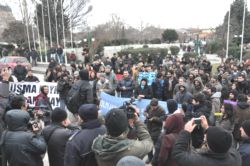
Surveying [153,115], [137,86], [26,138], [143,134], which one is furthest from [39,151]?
[137,86]

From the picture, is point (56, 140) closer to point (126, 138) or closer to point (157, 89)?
point (126, 138)

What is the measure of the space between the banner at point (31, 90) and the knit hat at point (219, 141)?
8.12m

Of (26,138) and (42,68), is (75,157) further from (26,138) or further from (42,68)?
(42,68)

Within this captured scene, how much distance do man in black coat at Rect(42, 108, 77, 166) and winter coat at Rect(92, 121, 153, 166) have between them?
1028 millimetres

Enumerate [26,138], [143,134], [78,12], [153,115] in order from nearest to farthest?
[143,134], [26,138], [153,115], [78,12]

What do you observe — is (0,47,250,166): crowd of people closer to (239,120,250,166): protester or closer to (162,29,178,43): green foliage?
(239,120,250,166): protester

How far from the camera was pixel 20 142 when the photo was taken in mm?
4410

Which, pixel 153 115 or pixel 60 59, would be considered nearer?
pixel 153 115

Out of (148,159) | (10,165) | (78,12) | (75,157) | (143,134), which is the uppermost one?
(78,12)

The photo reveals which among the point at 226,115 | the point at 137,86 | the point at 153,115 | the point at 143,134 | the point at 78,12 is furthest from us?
the point at 78,12

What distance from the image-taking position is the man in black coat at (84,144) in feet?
12.5

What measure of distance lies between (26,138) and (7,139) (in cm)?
29

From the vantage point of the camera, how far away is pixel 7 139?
14.7 feet

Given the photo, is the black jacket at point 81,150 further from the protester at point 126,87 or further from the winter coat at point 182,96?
the protester at point 126,87
